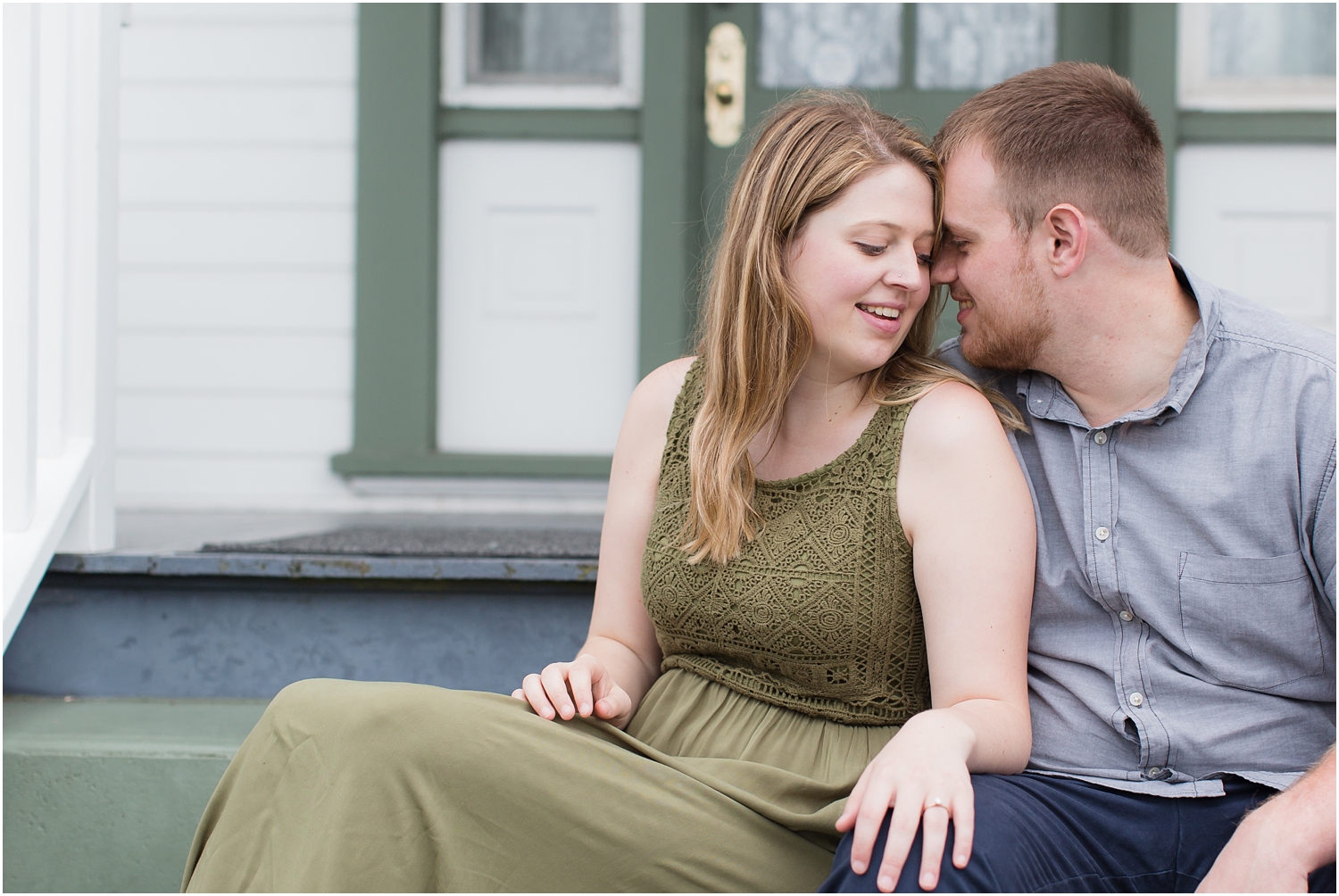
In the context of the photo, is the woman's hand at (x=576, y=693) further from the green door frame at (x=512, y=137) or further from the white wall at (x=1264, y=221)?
the white wall at (x=1264, y=221)

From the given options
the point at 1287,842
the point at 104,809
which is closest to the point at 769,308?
the point at 1287,842

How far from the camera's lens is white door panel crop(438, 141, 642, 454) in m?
3.00

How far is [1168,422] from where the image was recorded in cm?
128

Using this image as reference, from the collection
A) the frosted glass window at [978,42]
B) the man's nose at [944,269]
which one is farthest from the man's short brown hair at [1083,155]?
the frosted glass window at [978,42]

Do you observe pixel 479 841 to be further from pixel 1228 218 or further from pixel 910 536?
pixel 1228 218

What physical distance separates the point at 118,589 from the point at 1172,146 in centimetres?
292

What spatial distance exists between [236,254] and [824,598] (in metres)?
2.38

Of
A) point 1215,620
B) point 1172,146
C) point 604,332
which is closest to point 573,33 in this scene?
point 604,332

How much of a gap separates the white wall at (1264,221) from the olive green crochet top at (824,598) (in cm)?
211

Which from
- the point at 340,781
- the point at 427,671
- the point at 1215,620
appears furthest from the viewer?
the point at 427,671

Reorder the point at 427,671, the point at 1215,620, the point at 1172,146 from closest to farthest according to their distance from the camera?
the point at 1215,620, the point at 427,671, the point at 1172,146

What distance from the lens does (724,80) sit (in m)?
2.99

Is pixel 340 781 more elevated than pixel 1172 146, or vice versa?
pixel 1172 146

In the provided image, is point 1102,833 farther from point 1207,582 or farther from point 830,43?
point 830,43
